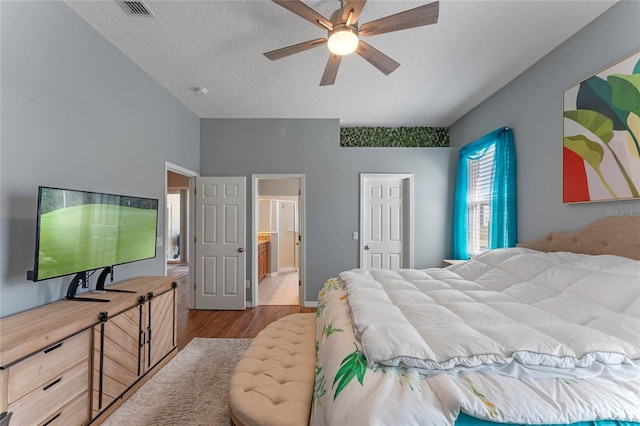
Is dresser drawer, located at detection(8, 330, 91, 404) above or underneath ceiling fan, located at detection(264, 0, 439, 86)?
underneath

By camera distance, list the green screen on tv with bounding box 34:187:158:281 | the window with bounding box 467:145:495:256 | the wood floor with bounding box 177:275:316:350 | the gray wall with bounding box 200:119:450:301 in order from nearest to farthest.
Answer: the green screen on tv with bounding box 34:187:158:281
the wood floor with bounding box 177:275:316:350
the window with bounding box 467:145:495:256
the gray wall with bounding box 200:119:450:301

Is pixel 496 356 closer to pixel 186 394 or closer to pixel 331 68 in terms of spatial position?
pixel 186 394

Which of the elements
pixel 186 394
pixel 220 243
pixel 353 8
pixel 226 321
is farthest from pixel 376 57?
pixel 226 321

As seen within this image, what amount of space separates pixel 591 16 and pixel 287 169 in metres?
3.36

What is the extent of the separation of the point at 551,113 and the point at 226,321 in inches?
166

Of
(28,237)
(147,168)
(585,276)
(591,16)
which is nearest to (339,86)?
(591,16)

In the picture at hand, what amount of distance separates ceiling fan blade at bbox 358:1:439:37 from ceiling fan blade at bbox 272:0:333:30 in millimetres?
255

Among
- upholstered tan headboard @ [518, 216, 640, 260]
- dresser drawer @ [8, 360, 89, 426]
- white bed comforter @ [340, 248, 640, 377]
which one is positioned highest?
upholstered tan headboard @ [518, 216, 640, 260]

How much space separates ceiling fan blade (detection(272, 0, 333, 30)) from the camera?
1522mm

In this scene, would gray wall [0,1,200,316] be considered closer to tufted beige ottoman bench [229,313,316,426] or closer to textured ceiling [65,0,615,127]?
textured ceiling [65,0,615,127]

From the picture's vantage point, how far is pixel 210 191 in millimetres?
3875


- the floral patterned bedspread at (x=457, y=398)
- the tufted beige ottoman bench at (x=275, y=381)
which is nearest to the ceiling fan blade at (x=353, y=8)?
the floral patterned bedspread at (x=457, y=398)

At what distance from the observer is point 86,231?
1.72 meters

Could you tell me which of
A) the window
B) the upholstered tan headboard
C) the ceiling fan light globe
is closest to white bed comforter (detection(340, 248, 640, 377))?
the upholstered tan headboard
